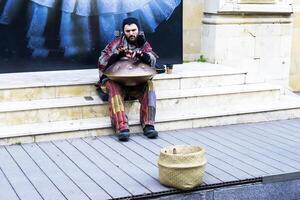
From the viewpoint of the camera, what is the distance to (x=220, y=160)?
5625mm

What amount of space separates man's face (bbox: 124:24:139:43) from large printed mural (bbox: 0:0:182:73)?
4.69ft

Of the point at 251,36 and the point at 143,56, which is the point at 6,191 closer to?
the point at 143,56

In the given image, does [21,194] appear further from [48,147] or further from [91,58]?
[91,58]

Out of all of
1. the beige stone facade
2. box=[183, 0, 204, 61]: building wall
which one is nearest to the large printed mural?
box=[183, 0, 204, 61]: building wall

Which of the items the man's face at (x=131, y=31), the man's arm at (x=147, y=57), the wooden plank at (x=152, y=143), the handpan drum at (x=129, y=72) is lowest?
the wooden plank at (x=152, y=143)

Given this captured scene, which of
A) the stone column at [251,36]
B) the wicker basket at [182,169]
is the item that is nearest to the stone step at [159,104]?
the stone column at [251,36]

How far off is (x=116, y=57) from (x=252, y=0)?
3028 mm

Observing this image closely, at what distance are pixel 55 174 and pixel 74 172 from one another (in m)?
0.17

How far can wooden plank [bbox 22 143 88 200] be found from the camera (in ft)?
15.1

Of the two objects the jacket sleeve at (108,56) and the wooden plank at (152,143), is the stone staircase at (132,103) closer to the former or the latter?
the wooden plank at (152,143)

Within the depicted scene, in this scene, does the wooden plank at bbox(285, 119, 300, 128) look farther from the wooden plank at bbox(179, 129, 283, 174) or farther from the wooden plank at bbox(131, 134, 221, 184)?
the wooden plank at bbox(131, 134, 221, 184)

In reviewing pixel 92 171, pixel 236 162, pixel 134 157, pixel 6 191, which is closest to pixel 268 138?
pixel 236 162

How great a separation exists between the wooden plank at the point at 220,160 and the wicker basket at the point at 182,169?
1.83 feet

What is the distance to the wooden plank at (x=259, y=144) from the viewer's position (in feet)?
18.8
